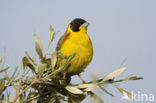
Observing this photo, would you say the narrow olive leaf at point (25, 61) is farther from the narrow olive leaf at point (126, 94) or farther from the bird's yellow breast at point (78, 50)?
the bird's yellow breast at point (78, 50)

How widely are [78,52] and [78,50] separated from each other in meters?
0.04

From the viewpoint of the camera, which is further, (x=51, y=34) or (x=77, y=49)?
(x=77, y=49)

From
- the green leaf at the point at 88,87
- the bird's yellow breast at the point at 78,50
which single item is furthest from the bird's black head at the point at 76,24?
the green leaf at the point at 88,87

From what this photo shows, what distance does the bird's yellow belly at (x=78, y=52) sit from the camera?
11.5 ft

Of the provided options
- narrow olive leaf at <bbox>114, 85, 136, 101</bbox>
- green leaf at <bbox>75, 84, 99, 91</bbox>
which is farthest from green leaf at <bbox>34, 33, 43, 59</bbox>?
narrow olive leaf at <bbox>114, 85, 136, 101</bbox>

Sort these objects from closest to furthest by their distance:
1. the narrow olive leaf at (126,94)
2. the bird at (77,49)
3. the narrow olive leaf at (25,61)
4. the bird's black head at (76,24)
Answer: the narrow olive leaf at (25,61)
the narrow olive leaf at (126,94)
the bird at (77,49)
the bird's black head at (76,24)

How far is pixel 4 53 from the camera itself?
162 centimetres

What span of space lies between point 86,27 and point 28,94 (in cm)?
286

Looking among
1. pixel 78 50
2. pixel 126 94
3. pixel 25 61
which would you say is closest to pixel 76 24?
pixel 78 50

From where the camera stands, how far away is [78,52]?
3.57 meters

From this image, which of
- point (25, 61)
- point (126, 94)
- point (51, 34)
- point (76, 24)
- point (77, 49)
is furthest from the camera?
point (76, 24)

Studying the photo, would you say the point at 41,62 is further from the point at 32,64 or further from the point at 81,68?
the point at 81,68

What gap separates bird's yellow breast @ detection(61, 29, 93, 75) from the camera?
3.51 meters

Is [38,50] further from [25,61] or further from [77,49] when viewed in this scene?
[77,49]
